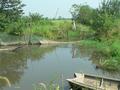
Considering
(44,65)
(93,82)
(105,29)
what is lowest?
(44,65)

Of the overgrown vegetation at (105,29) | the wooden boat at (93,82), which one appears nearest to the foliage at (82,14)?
the overgrown vegetation at (105,29)

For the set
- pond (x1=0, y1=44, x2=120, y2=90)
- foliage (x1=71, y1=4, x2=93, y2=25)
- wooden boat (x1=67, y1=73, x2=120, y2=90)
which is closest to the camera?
wooden boat (x1=67, y1=73, x2=120, y2=90)

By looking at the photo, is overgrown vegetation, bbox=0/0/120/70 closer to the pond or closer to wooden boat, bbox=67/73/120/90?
the pond

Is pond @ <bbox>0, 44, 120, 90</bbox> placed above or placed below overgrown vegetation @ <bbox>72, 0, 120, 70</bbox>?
below

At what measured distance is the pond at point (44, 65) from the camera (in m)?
14.0

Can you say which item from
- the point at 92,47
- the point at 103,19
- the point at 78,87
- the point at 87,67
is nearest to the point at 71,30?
the point at 103,19

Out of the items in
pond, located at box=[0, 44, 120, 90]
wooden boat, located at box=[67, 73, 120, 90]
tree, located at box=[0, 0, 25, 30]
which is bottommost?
pond, located at box=[0, 44, 120, 90]

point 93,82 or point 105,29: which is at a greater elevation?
point 105,29

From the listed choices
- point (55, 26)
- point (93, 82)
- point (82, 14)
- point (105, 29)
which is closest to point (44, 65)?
point (93, 82)

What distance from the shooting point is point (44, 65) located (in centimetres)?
1812

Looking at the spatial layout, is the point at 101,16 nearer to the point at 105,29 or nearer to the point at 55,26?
the point at 105,29

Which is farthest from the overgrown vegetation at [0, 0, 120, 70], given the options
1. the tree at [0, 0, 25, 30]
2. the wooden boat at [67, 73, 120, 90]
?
the wooden boat at [67, 73, 120, 90]

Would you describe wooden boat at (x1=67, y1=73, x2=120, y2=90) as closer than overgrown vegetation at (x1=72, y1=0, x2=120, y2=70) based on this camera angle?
Yes

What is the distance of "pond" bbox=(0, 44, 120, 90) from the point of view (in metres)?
14.0
